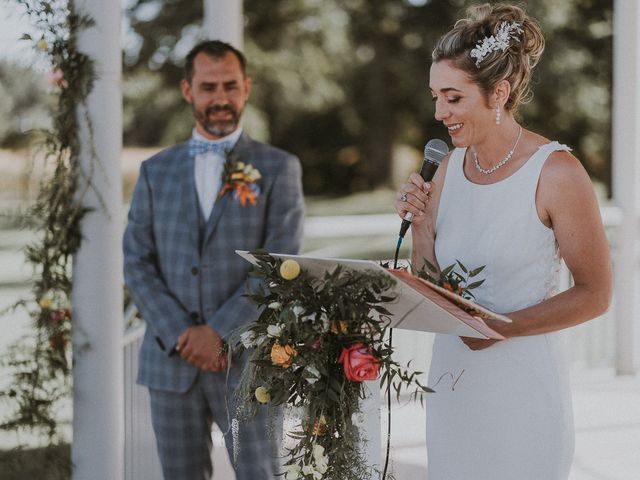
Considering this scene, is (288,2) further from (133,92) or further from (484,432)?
(484,432)

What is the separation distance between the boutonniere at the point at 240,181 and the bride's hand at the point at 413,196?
1.18m

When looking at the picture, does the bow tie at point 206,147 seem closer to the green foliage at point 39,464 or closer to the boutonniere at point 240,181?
the boutonniere at point 240,181

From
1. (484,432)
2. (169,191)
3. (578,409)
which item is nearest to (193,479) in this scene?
(169,191)

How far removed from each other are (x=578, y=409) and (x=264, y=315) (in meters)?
4.30

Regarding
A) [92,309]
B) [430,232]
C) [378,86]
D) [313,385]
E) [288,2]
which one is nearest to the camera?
[313,385]

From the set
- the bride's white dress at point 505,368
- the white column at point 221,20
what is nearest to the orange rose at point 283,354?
the bride's white dress at point 505,368

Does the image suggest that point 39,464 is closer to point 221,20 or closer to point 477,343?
point 477,343

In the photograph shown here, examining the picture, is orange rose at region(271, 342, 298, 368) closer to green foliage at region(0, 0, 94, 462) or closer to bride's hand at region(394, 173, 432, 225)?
bride's hand at region(394, 173, 432, 225)

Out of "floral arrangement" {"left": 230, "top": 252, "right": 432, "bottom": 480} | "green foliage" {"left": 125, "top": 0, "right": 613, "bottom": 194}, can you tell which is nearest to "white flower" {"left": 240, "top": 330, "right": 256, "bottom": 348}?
"floral arrangement" {"left": 230, "top": 252, "right": 432, "bottom": 480}

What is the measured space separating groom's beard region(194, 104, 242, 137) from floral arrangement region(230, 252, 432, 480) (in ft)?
5.54

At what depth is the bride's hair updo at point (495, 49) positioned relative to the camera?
103 inches

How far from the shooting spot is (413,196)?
8.54 feet

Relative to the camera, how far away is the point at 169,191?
3768mm

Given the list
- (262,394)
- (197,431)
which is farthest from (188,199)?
(262,394)
